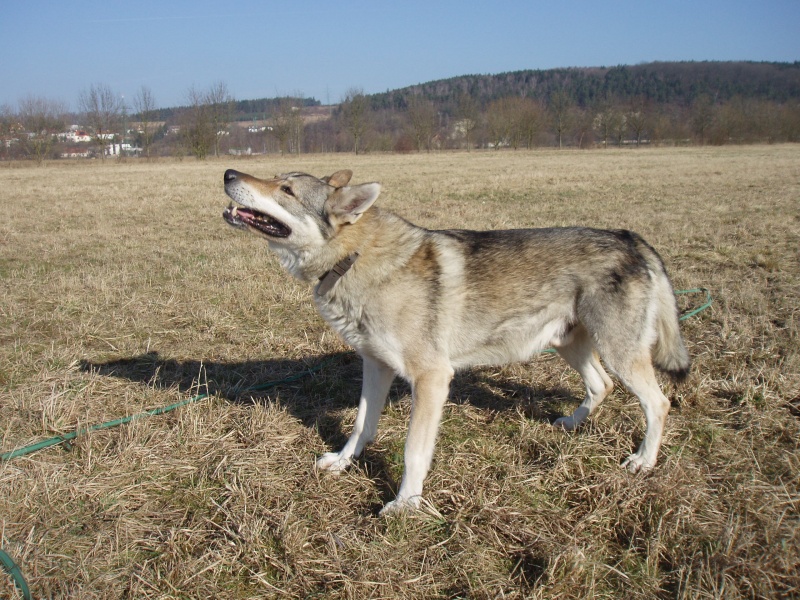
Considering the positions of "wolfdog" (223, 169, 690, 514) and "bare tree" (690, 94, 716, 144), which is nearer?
"wolfdog" (223, 169, 690, 514)

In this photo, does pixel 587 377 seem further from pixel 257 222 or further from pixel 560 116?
pixel 560 116

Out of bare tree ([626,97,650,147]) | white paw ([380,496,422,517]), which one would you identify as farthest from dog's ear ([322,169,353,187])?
bare tree ([626,97,650,147])

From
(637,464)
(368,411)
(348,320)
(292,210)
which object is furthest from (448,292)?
(637,464)

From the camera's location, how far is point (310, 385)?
17.9 ft

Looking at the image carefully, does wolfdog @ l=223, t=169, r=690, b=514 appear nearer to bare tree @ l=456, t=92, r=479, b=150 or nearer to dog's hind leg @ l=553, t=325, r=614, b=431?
dog's hind leg @ l=553, t=325, r=614, b=431

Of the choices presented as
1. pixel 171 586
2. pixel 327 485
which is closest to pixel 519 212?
pixel 327 485

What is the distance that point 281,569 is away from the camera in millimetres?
3078

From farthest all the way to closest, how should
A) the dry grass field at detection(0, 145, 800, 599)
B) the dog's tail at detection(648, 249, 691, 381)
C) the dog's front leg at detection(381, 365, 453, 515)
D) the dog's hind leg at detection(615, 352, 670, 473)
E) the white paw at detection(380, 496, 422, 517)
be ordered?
the dog's tail at detection(648, 249, 691, 381), the dog's hind leg at detection(615, 352, 670, 473), the dog's front leg at detection(381, 365, 453, 515), the white paw at detection(380, 496, 422, 517), the dry grass field at detection(0, 145, 800, 599)

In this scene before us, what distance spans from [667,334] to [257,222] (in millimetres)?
3076

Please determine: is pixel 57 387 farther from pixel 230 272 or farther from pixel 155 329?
pixel 230 272

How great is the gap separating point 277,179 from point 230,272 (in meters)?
5.08

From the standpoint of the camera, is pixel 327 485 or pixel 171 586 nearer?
pixel 171 586

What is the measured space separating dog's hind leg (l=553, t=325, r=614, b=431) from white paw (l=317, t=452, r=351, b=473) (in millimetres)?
1751

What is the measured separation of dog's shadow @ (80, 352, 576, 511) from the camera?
495 cm
